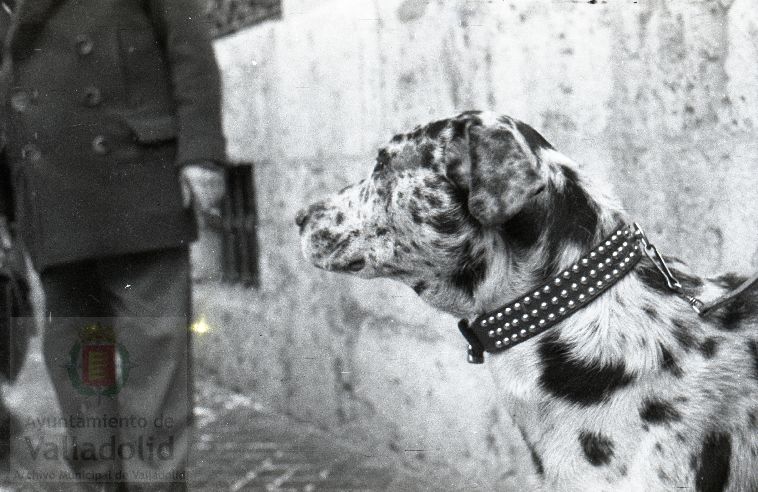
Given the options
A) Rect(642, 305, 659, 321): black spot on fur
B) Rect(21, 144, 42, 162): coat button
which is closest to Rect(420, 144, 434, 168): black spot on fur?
Rect(642, 305, 659, 321): black spot on fur

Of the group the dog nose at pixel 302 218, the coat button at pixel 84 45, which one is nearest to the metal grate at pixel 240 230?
the coat button at pixel 84 45

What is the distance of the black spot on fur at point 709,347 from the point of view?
2.00 metres

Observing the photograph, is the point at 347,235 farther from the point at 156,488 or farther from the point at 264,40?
the point at 264,40

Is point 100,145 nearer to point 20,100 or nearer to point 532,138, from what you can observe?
point 20,100

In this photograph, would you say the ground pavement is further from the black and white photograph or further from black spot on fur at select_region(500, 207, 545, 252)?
black spot on fur at select_region(500, 207, 545, 252)

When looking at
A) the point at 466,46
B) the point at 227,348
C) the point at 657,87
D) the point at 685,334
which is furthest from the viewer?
the point at 227,348

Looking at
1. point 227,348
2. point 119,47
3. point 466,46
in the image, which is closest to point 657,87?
point 466,46

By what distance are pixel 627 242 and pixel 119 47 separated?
6.14ft

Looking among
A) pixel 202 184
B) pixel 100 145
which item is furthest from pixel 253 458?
pixel 100 145

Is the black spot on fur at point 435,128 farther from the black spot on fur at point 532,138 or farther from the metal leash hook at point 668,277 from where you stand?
the metal leash hook at point 668,277

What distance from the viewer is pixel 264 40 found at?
4.65 metres

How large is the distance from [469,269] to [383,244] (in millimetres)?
261

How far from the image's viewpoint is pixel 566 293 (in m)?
2.03

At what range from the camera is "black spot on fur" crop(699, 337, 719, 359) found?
2.00 m
